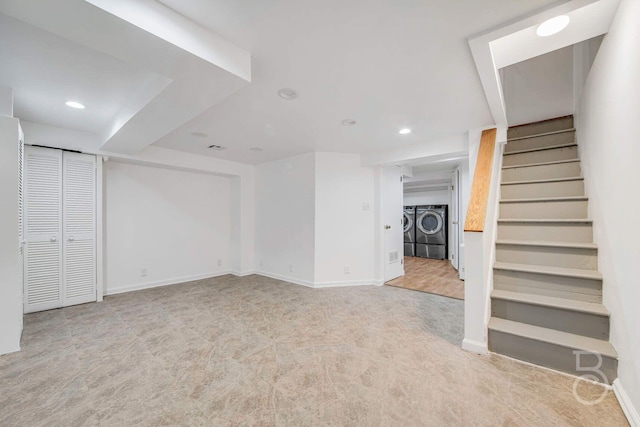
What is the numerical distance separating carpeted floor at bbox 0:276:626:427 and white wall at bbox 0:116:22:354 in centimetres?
20

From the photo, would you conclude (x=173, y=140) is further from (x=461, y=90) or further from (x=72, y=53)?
(x=461, y=90)

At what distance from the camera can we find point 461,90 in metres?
2.15

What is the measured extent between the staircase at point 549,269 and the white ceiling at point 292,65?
0.88 m

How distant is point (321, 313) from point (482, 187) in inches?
84.3

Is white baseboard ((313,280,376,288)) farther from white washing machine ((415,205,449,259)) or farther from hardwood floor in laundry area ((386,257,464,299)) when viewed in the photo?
white washing machine ((415,205,449,259))

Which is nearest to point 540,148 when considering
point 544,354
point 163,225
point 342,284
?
point 544,354

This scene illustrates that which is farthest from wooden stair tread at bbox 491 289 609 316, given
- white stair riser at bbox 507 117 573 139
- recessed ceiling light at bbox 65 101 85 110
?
recessed ceiling light at bbox 65 101 85 110

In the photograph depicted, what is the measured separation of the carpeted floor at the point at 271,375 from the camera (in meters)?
1.46

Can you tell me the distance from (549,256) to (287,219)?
353 centimetres

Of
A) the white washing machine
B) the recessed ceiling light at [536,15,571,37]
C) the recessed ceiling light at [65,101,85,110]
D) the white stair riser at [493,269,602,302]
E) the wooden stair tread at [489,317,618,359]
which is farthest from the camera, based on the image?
the white washing machine

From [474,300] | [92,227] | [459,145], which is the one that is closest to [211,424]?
[474,300]

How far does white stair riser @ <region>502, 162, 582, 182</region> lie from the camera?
261cm

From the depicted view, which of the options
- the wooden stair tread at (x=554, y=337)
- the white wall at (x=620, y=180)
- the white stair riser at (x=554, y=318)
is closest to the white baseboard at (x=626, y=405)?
the white wall at (x=620, y=180)

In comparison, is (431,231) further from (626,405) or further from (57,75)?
(57,75)
